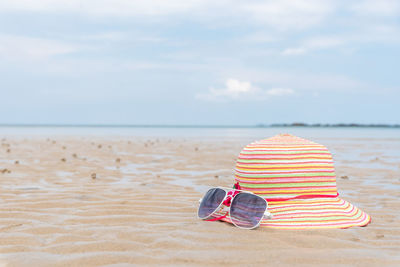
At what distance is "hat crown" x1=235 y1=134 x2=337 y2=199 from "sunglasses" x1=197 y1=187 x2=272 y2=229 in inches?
6.4

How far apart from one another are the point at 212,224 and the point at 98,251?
117cm

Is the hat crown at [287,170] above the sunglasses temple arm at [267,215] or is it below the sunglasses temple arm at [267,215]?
above

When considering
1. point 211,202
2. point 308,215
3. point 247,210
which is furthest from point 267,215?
point 211,202

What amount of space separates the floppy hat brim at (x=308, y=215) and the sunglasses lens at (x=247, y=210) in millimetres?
129

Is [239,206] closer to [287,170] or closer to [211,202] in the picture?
[211,202]

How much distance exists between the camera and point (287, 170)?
383cm

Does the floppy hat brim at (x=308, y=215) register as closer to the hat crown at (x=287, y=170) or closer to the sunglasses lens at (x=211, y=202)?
the hat crown at (x=287, y=170)

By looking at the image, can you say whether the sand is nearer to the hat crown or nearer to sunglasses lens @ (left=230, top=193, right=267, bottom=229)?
sunglasses lens @ (left=230, top=193, right=267, bottom=229)

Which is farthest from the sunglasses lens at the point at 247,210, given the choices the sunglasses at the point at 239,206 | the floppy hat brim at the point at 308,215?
the floppy hat brim at the point at 308,215

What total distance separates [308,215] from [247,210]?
55 cm

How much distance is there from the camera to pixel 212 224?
3.97 metres

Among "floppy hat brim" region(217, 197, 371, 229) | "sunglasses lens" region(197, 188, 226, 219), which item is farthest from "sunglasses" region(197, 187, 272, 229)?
"floppy hat brim" region(217, 197, 371, 229)

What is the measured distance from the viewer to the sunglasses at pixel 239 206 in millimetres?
3717

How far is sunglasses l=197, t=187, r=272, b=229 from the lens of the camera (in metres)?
3.72
